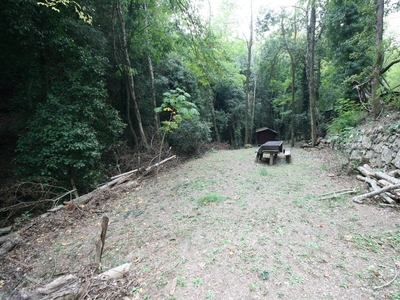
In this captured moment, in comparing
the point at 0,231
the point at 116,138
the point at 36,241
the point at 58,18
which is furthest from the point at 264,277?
the point at 58,18

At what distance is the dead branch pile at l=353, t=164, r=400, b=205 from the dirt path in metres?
0.30

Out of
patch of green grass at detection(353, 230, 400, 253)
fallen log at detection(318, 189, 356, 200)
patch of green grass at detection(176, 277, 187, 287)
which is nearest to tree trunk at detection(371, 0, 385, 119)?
fallen log at detection(318, 189, 356, 200)

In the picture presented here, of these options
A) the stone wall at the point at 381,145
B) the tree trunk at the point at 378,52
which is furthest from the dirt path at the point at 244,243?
the tree trunk at the point at 378,52

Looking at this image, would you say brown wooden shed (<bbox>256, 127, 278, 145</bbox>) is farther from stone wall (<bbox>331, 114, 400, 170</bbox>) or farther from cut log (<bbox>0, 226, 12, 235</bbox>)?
cut log (<bbox>0, 226, 12, 235</bbox>)

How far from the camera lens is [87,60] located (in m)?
5.98

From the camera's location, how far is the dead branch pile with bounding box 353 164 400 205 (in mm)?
3473

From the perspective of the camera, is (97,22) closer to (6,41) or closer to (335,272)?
(6,41)

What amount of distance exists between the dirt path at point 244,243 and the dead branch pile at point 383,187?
30 centimetres

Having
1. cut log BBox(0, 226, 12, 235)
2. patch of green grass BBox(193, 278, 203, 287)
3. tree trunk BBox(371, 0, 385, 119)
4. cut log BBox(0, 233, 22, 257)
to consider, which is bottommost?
cut log BBox(0, 233, 22, 257)

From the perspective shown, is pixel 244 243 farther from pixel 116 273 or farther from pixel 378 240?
pixel 378 240

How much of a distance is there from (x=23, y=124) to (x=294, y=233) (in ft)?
25.5

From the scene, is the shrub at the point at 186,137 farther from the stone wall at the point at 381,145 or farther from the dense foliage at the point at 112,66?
the stone wall at the point at 381,145

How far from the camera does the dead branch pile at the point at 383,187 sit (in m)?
3.47

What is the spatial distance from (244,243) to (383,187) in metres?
3.27
